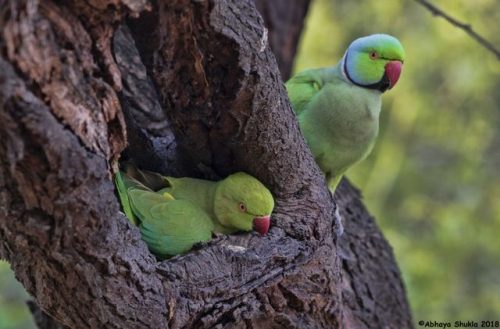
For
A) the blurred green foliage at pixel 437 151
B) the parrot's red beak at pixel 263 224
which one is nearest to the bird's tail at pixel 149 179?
the parrot's red beak at pixel 263 224

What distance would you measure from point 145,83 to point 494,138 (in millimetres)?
3876

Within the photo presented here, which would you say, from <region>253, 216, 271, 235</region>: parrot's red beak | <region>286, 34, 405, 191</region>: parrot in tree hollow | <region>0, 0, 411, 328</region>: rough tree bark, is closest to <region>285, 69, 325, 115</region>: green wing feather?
<region>286, 34, 405, 191</region>: parrot in tree hollow

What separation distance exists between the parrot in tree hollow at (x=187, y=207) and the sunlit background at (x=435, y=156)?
8.86 ft

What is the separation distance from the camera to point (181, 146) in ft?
7.90

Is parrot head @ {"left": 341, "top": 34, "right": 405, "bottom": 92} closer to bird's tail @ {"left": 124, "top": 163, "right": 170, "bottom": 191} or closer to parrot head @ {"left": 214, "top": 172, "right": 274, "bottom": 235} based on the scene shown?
parrot head @ {"left": 214, "top": 172, "right": 274, "bottom": 235}

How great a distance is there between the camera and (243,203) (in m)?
2.38

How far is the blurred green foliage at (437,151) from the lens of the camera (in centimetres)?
559

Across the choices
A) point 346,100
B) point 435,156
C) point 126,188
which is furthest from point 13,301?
point 435,156

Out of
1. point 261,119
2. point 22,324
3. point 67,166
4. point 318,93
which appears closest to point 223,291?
point 261,119

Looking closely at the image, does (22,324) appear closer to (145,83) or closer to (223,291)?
(145,83)

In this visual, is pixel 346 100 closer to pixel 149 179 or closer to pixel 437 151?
pixel 149 179

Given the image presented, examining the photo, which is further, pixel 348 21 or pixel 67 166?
pixel 348 21

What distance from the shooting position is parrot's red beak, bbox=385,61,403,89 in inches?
113

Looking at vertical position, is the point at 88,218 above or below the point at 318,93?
below
